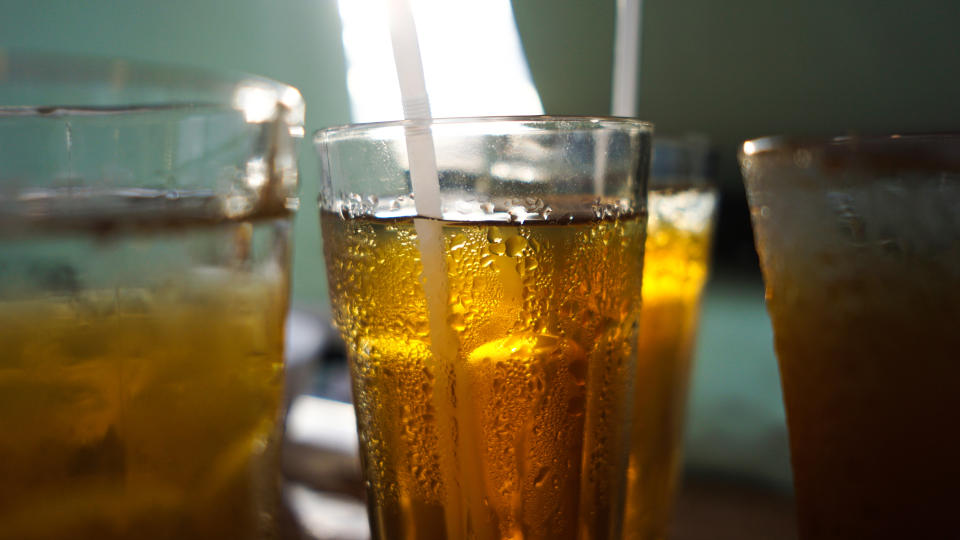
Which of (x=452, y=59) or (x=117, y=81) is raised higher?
(x=452, y=59)

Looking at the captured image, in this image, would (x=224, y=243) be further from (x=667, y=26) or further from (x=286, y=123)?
(x=667, y=26)

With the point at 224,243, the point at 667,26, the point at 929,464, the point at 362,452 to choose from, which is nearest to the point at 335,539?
the point at 362,452

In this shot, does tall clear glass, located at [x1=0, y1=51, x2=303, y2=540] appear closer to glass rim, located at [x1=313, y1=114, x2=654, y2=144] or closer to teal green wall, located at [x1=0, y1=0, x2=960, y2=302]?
glass rim, located at [x1=313, y1=114, x2=654, y2=144]

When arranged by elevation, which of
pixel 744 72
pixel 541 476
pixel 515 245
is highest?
pixel 744 72

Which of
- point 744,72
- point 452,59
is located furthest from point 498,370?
point 452,59

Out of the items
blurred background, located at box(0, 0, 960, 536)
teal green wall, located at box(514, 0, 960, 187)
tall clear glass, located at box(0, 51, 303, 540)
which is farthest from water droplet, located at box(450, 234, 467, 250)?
teal green wall, located at box(514, 0, 960, 187)

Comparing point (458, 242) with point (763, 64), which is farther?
point (763, 64)

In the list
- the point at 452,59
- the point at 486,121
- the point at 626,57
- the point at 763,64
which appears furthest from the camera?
the point at 452,59

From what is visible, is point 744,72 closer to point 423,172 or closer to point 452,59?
point 452,59
